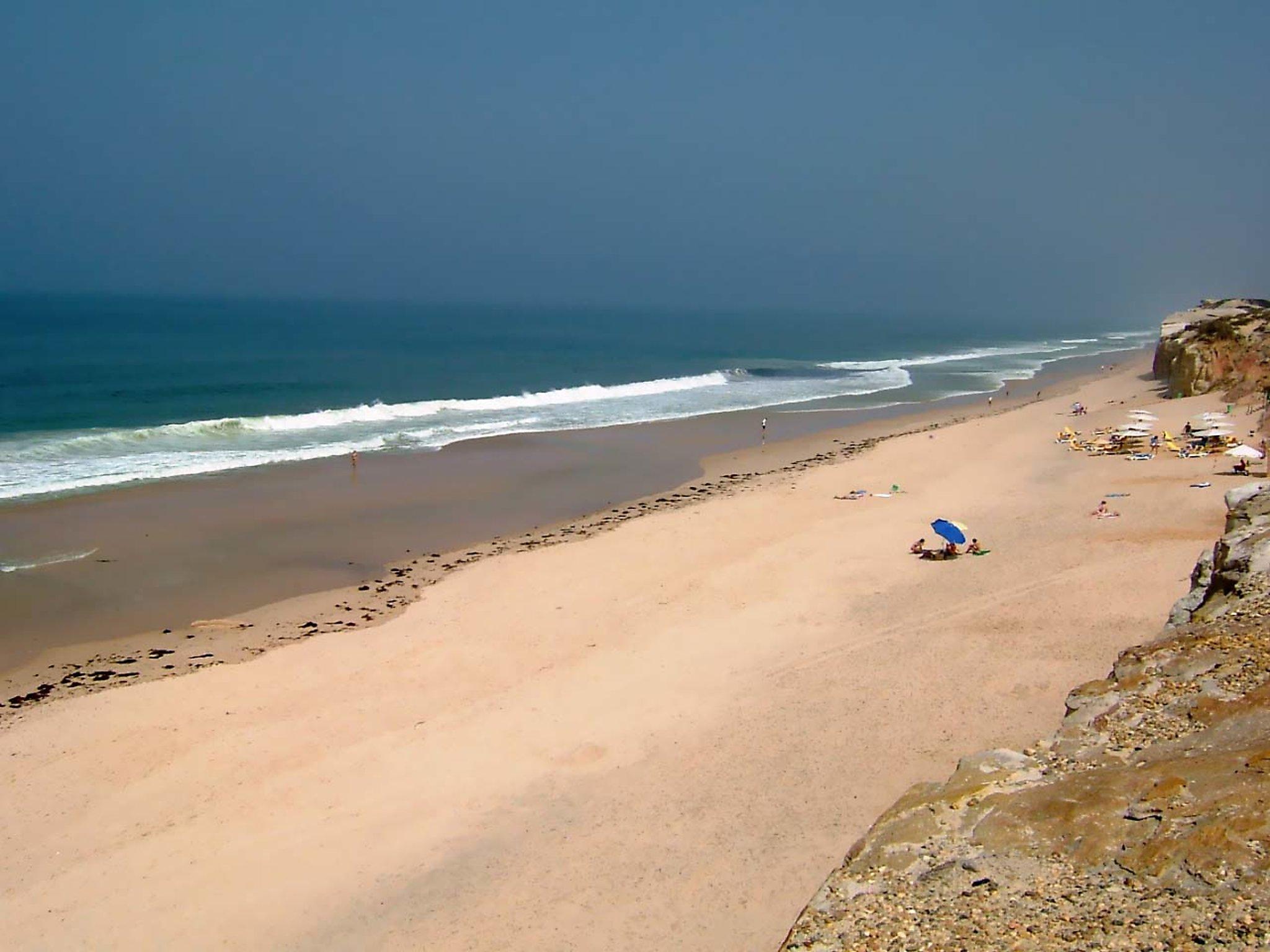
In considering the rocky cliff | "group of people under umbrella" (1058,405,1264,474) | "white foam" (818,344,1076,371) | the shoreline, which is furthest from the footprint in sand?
"white foam" (818,344,1076,371)

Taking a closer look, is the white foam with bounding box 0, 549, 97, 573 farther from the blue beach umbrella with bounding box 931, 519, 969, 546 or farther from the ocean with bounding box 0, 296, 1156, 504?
the blue beach umbrella with bounding box 931, 519, 969, 546

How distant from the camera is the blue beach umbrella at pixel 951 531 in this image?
17812mm

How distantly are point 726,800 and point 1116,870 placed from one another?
16.4 feet

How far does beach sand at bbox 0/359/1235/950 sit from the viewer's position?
8.75 meters

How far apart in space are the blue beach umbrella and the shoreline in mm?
7274

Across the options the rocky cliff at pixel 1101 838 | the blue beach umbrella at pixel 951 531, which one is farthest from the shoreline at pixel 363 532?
the rocky cliff at pixel 1101 838

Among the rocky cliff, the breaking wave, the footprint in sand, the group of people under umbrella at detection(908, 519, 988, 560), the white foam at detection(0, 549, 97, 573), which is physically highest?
the breaking wave

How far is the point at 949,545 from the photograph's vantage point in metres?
18.2

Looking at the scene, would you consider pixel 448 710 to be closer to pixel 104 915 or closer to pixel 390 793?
pixel 390 793

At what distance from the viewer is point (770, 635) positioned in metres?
14.5

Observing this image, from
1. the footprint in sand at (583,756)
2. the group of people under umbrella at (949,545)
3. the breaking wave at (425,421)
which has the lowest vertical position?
the footprint in sand at (583,756)

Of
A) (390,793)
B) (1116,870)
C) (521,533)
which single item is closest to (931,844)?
(1116,870)

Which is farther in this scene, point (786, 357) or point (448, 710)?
point (786, 357)

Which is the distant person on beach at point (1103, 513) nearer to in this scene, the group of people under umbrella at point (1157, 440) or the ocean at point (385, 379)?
the group of people under umbrella at point (1157, 440)
